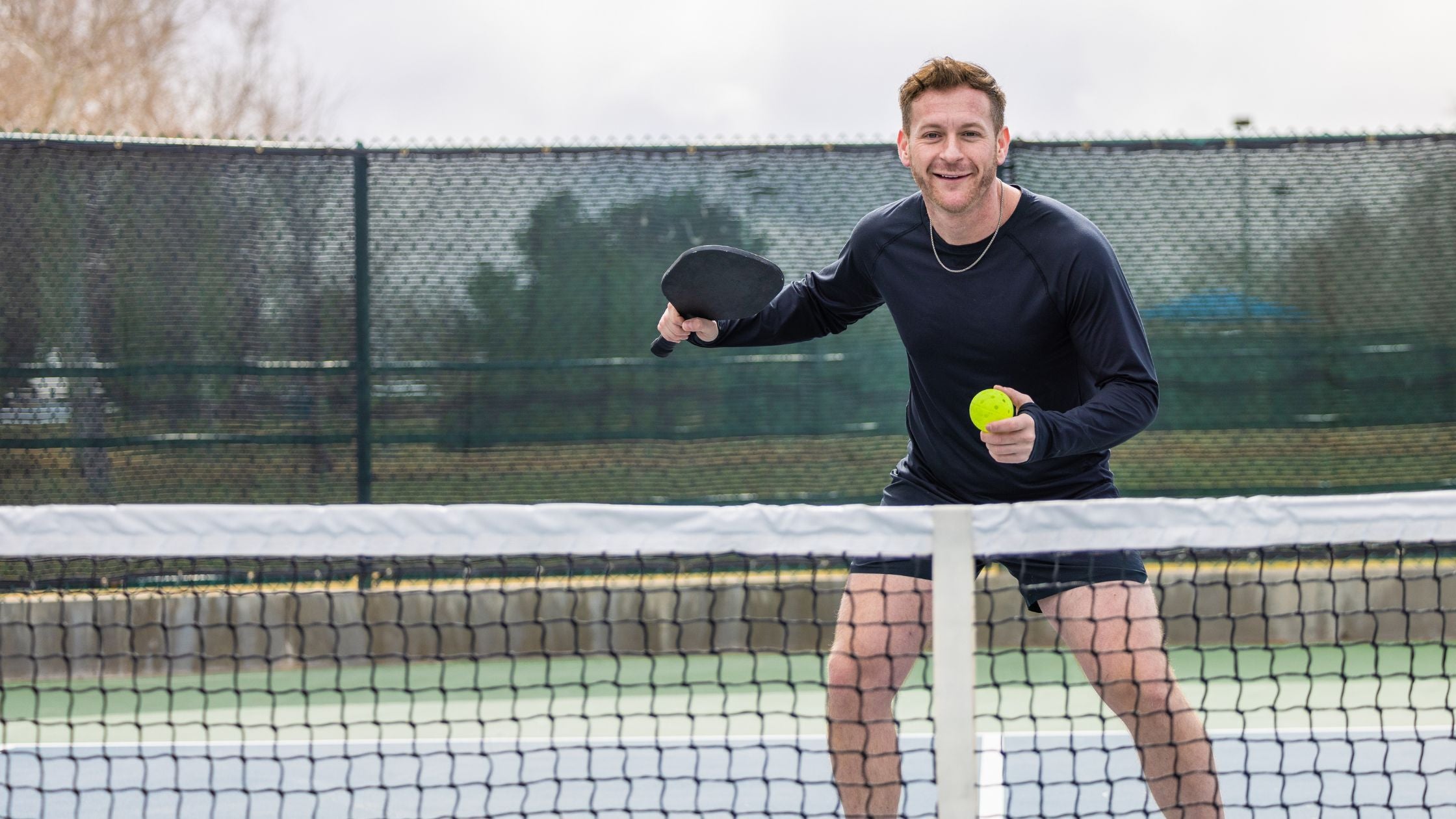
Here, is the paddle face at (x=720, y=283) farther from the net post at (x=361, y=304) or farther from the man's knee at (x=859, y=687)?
the net post at (x=361, y=304)

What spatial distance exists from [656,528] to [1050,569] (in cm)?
73

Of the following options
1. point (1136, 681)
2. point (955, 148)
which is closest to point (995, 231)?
point (955, 148)

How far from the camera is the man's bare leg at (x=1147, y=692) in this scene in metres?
2.42

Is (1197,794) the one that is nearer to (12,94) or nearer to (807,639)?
(807,639)

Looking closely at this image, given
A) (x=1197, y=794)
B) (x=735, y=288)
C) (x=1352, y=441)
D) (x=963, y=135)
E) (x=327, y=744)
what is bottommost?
(x=327, y=744)

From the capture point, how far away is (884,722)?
2557 millimetres

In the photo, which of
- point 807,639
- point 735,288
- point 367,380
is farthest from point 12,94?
point 735,288

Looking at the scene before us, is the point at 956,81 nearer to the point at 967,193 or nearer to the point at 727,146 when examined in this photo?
the point at 967,193

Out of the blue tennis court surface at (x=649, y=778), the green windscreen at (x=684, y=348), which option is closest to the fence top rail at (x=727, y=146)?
the green windscreen at (x=684, y=348)

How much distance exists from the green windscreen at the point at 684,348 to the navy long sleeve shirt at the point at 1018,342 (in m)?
2.61

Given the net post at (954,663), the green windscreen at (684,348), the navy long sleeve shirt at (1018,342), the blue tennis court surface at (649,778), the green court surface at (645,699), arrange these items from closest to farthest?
the net post at (954,663)
the navy long sleeve shirt at (1018,342)
the blue tennis court surface at (649,778)
the green court surface at (645,699)
the green windscreen at (684,348)

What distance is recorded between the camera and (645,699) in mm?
5047

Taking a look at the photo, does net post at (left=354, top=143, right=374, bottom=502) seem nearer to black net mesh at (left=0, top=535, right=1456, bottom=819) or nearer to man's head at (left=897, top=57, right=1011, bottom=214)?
black net mesh at (left=0, top=535, right=1456, bottom=819)

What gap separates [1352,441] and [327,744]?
3.84 metres
